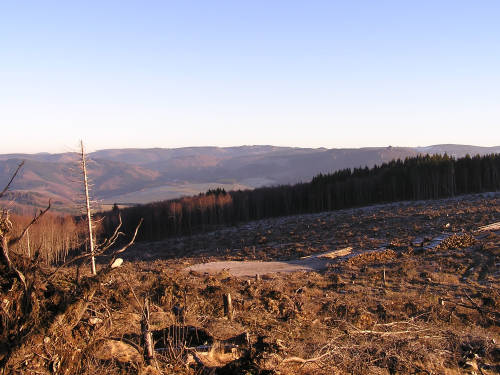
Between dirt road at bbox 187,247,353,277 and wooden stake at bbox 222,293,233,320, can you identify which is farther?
dirt road at bbox 187,247,353,277

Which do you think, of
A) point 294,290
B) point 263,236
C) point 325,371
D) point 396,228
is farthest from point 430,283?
point 263,236

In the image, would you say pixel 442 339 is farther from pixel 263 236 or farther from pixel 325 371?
pixel 263 236

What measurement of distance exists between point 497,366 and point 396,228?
113 feet

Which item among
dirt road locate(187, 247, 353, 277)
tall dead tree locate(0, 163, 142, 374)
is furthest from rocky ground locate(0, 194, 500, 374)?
dirt road locate(187, 247, 353, 277)

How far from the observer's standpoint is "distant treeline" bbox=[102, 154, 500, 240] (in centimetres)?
7438

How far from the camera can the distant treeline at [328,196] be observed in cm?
7438

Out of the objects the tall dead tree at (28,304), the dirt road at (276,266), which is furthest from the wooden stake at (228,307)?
the dirt road at (276,266)

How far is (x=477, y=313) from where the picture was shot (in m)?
14.6

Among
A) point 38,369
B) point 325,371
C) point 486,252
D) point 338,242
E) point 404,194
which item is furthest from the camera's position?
point 404,194

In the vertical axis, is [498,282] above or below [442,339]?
below

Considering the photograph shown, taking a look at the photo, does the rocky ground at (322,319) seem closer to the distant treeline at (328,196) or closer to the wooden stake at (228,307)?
the wooden stake at (228,307)

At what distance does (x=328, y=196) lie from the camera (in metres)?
79.9

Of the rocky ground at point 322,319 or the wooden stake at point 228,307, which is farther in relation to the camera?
the wooden stake at point 228,307

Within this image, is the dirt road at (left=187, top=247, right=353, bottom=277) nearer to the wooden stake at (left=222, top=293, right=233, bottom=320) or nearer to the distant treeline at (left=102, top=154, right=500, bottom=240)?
the wooden stake at (left=222, top=293, right=233, bottom=320)
